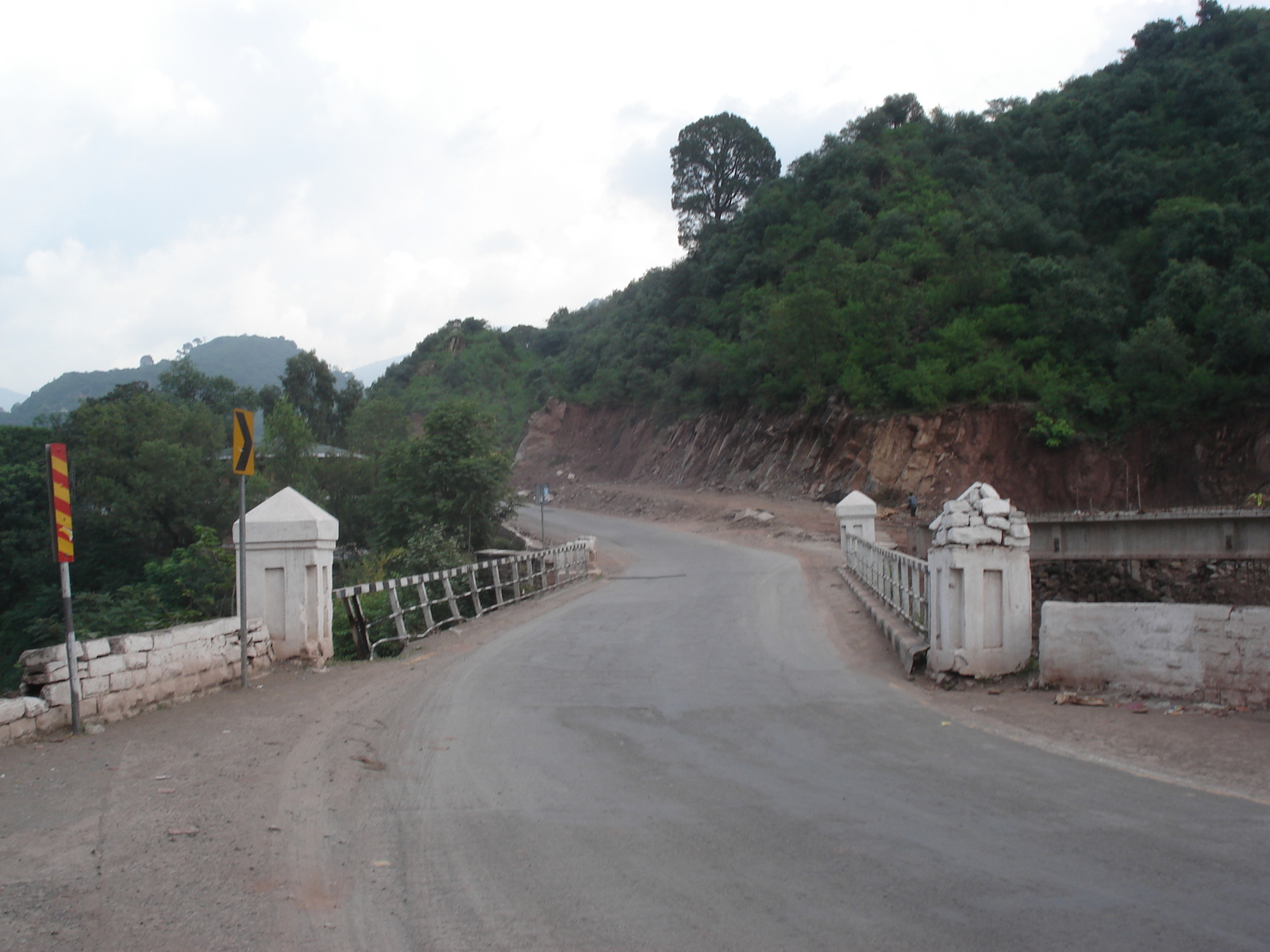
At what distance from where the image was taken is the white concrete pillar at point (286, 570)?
9.68 metres

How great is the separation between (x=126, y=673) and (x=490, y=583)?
1365 centimetres

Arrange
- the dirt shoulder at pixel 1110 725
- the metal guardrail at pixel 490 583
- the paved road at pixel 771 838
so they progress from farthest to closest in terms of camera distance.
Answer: the metal guardrail at pixel 490 583
the dirt shoulder at pixel 1110 725
the paved road at pixel 771 838

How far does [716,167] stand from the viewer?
69750 millimetres

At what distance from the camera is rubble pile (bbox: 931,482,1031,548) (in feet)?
28.7

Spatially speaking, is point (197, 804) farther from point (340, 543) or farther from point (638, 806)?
point (340, 543)

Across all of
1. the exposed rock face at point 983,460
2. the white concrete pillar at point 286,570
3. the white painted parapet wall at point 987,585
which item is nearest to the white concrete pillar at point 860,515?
the exposed rock face at point 983,460

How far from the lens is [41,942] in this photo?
3502mm

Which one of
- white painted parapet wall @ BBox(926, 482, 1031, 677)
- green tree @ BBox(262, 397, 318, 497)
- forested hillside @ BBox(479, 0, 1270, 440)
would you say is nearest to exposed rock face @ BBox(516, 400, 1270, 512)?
forested hillside @ BBox(479, 0, 1270, 440)

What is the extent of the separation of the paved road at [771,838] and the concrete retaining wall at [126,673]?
220 cm

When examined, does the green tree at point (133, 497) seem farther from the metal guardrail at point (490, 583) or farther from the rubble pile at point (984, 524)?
the rubble pile at point (984, 524)

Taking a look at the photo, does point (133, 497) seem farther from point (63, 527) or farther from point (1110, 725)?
point (1110, 725)

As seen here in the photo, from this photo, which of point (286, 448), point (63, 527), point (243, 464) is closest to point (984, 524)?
point (243, 464)

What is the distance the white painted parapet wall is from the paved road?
1.01 metres

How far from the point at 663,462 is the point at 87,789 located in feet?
158
